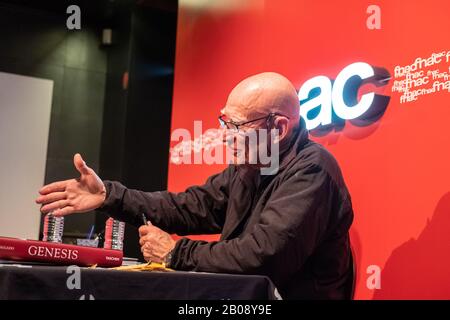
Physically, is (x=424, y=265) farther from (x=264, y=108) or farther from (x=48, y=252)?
(x=48, y=252)

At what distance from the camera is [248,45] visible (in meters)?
3.53

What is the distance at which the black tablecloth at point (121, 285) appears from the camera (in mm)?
1182

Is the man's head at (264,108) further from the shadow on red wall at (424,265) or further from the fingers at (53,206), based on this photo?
the shadow on red wall at (424,265)

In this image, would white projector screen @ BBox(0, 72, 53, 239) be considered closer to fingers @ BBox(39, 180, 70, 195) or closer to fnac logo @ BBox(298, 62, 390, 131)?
fnac logo @ BBox(298, 62, 390, 131)

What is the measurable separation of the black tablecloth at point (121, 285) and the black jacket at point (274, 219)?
0.20m

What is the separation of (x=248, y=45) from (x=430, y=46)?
1.43 metres

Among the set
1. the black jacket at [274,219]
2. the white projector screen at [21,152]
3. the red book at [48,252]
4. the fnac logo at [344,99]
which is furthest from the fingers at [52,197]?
the white projector screen at [21,152]

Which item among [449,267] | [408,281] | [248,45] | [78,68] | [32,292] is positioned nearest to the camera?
[32,292]

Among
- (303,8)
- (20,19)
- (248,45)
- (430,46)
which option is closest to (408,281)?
(430,46)

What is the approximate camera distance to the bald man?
1.60 meters

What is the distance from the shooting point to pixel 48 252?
4.47ft

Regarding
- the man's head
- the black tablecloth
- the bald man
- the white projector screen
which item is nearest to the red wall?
the bald man
